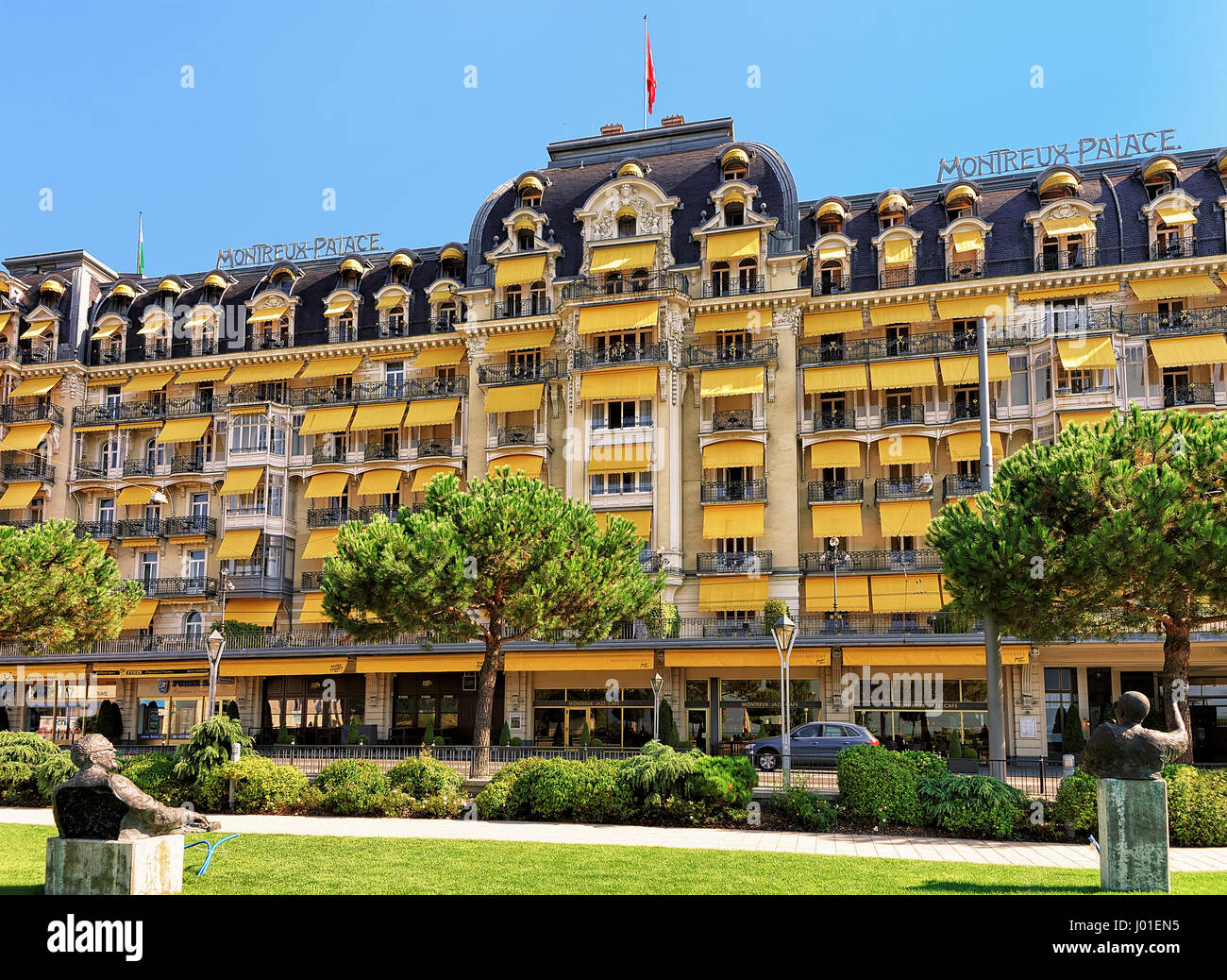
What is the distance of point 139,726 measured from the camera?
42.8 meters

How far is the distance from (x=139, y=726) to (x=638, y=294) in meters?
27.8

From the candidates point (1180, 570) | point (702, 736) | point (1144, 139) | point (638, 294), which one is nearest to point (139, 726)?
point (702, 736)

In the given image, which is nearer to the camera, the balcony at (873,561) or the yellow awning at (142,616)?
the balcony at (873,561)

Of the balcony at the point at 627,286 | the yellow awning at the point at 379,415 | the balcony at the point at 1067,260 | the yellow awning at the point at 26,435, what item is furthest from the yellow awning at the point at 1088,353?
the yellow awning at the point at 26,435

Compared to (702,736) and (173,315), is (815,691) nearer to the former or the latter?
(702,736)

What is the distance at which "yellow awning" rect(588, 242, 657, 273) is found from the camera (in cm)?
4025

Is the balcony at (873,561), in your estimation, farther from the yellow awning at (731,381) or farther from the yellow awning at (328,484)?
the yellow awning at (328,484)

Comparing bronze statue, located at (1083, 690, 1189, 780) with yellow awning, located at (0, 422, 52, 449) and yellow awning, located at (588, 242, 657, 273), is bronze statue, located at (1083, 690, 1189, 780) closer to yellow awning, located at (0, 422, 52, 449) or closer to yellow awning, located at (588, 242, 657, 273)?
yellow awning, located at (588, 242, 657, 273)

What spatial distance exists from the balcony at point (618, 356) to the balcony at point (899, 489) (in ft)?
31.5

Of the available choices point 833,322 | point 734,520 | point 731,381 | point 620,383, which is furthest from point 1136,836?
point 833,322

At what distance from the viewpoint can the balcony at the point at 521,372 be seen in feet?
136

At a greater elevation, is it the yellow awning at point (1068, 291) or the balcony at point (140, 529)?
the yellow awning at point (1068, 291)

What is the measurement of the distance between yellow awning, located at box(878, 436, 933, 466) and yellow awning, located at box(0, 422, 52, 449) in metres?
37.3

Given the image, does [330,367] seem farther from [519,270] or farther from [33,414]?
[33,414]
